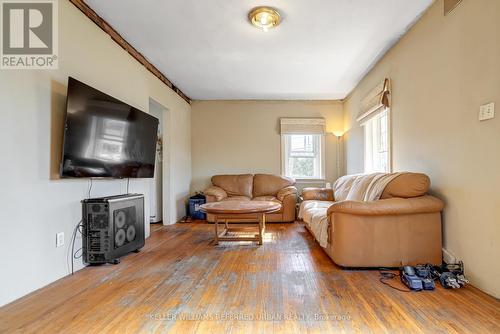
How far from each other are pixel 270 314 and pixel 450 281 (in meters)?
1.45

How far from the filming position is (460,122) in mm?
2170

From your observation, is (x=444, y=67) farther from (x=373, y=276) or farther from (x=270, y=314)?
(x=270, y=314)

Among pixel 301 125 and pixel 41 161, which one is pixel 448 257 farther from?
pixel 301 125

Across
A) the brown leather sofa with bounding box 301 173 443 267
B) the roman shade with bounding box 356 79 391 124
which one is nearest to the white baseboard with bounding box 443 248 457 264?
the brown leather sofa with bounding box 301 173 443 267

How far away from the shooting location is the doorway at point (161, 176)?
460cm

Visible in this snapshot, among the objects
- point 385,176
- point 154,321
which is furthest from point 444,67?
point 154,321

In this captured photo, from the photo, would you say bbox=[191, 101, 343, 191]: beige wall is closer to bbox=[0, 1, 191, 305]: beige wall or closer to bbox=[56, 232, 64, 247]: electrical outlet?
bbox=[0, 1, 191, 305]: beige wall

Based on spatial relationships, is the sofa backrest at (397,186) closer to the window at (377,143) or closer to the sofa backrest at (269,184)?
the window at (377,143)

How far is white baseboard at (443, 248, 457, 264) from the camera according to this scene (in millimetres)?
2280

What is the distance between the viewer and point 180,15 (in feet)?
8.49

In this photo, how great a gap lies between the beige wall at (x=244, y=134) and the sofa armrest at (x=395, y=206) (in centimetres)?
329

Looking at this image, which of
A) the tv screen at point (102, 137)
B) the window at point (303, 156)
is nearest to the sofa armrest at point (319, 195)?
the window at point (303, 156)

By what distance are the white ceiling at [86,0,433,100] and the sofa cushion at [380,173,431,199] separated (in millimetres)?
1599

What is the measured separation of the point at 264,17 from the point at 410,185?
2098 mm
